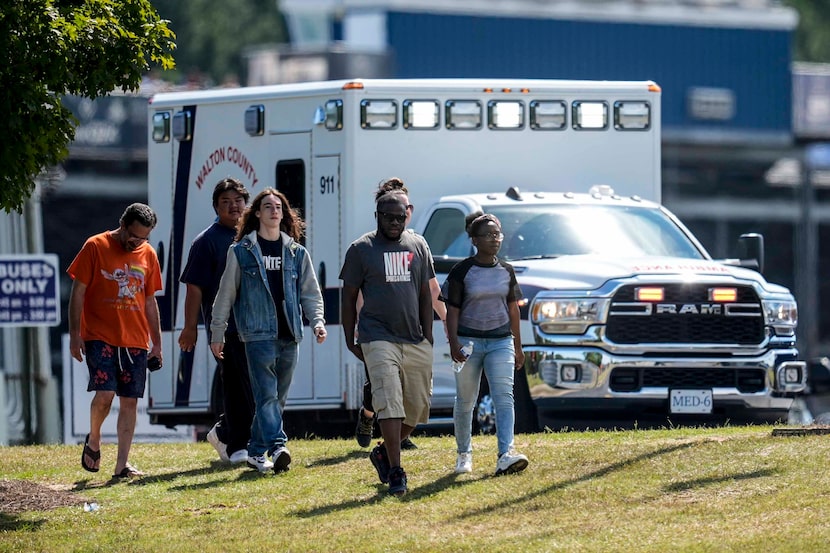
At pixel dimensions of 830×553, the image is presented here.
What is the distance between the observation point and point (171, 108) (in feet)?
53.6

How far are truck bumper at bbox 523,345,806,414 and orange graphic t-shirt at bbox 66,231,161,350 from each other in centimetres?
309

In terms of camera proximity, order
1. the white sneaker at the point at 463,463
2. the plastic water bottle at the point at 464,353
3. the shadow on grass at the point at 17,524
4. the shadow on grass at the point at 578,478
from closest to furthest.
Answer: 1. the shadow on grass at the point at 578,478
2. the shadow on grass at the point at 17,524
3. the plastic water bottle at the point at 464,353
4. the white sneaker at the point at 463,463

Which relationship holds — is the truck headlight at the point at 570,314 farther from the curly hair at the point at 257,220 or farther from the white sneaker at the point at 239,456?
the white sneaker at the point at 239,456

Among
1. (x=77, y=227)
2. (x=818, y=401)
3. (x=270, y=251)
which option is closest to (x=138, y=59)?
(x=270, y=251)

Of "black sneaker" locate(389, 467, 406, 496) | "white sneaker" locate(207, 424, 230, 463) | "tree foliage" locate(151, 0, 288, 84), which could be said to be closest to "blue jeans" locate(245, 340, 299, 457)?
"white sneaker" locate(207, 424, 230, 463)

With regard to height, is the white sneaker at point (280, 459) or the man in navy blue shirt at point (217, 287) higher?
the man in navy blue shirt at point (217, 287)

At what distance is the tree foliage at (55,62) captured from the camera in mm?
10961

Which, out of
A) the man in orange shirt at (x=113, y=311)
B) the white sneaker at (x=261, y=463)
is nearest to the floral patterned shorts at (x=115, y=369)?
the man in orange shirt at (x=113, y=311)

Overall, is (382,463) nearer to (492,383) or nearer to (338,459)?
(492,383)

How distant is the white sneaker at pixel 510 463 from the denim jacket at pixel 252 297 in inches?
57.0

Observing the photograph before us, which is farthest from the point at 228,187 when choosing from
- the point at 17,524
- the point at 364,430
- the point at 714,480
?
the point at 714,480

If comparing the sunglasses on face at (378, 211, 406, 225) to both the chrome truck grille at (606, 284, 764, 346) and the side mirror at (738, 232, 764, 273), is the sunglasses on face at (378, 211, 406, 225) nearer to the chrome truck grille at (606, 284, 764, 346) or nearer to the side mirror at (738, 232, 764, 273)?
the chrome truck grille at (606, 284, 764, 346)

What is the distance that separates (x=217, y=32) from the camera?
258 feet

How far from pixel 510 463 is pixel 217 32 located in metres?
68.9
